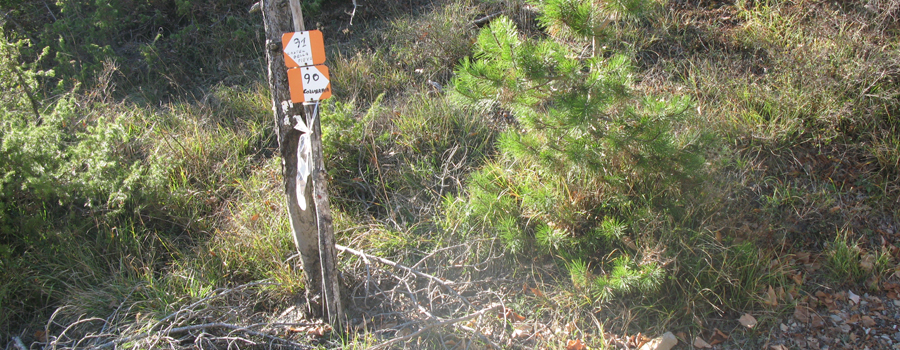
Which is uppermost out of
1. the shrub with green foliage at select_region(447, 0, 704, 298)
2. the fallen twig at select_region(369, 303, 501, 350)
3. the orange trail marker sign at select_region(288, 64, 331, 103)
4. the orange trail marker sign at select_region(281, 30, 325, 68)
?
the orange trail marker sign at select_region(281, 30, 325, 68)

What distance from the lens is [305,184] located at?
283 centimetres

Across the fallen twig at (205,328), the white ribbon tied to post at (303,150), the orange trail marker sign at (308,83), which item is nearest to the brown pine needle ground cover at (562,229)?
the fallen twig at (205,328)

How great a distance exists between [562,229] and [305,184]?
1660mm

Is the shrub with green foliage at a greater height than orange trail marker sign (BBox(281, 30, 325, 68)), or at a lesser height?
lesser

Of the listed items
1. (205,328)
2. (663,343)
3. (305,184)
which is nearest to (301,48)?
(305,184)

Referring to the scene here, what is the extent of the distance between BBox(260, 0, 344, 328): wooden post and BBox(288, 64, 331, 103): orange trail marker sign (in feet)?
0.30

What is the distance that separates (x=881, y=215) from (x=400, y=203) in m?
3.53

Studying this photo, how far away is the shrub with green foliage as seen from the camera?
303 cm

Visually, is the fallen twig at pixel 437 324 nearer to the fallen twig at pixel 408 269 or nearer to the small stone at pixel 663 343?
the fallen twig at pixel 408 269

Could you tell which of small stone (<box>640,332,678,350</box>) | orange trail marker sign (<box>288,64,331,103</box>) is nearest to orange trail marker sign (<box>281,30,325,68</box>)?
orange trail marker sign (<box>288,64,331,103</box>)

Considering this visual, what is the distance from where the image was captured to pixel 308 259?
327 centimetres

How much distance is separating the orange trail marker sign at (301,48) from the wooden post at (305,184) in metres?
0.09

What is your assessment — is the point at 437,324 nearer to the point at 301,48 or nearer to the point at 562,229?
the point at 562,229

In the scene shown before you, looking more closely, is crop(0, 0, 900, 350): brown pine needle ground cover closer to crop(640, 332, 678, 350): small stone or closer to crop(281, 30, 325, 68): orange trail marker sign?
crop(640, 332, 678, 350): small stone
